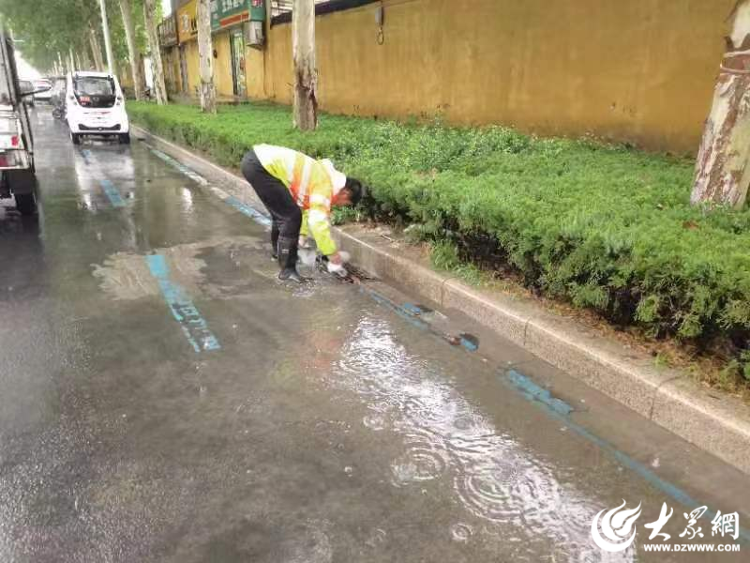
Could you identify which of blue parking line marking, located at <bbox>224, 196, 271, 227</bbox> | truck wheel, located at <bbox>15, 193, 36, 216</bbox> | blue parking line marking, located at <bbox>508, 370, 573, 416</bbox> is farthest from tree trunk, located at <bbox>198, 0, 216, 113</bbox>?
blue parking line marking, located at <bbox>508, 370, 573, 416</bbox>

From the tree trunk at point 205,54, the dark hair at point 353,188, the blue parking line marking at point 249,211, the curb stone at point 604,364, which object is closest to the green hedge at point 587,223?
the curb stone at point 604,364

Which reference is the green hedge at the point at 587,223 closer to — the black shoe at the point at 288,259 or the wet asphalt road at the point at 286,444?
the wet asphalt road at the point at 286,444

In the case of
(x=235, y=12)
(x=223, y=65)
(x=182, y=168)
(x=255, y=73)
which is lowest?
(x=182, y=168)

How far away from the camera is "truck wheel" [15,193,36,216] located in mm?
7419

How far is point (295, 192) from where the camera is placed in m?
5.09

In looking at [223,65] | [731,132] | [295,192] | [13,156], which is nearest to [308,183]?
[295,192]

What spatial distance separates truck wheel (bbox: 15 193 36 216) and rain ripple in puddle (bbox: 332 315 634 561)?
5.66m

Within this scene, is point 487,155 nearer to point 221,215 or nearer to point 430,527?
point 221,215

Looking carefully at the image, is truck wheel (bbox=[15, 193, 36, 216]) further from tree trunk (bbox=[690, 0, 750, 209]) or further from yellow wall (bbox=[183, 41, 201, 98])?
yellow wall (bbox=[183, 41, 201, 98])

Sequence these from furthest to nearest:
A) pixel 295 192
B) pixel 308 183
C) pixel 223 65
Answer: pixel 223 65 < pixel 295 192 < pixel 308 183

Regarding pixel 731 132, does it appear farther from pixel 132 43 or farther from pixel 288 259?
pixel 132 43

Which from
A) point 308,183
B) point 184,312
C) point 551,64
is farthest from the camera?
point 551,64

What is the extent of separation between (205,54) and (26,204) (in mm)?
9418

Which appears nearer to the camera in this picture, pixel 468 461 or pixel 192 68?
pixel 468 461
